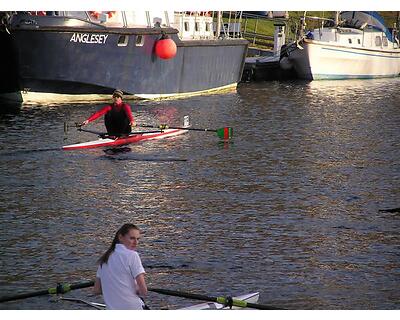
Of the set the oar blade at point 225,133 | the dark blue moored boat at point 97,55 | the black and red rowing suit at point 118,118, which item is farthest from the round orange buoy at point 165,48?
the black and red rowing suit at point 118,118

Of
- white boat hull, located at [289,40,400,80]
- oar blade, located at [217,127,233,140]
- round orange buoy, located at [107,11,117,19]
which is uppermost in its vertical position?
round orange buoy, located at [107,11,117,19]

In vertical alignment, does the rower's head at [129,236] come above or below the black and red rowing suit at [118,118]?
above

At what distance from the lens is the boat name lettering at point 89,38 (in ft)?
127

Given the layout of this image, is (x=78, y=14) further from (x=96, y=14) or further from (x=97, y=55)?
(x=97, y=55)

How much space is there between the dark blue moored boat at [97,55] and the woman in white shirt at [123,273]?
89.2 ft

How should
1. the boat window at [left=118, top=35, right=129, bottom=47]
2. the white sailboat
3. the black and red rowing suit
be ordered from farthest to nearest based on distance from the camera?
the white sailboat < the boat window at [left=118, top=35, right=129, bottom=47] < the black and red rowing suit

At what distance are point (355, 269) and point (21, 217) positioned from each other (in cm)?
688

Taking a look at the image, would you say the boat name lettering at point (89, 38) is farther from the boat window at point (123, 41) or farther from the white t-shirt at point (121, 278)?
the white t-shirt at point (121, 278)

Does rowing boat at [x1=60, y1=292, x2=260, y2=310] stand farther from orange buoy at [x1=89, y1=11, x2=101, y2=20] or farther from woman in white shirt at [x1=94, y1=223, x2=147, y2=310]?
orange buoy at [x1=89, y1=11, x2=101, y2=20]

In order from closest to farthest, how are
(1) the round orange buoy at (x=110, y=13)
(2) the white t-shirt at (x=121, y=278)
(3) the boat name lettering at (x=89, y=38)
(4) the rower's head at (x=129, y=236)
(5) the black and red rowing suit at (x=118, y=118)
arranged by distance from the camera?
(4) the rower's head at (x=129, y=236)
(2) the white t-shirt at (x=121, y=278)
(5) the black and red rowing suit at (x=118, y=118)
(3) the boat name lettering at (x=89, y=38)
(1) the round orange buoy at (x=110, y=13)

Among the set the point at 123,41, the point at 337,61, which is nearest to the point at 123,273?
the point at 123,41

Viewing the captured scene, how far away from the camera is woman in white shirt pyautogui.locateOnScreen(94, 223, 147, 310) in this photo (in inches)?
453

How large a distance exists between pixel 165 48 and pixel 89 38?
10.7 ft

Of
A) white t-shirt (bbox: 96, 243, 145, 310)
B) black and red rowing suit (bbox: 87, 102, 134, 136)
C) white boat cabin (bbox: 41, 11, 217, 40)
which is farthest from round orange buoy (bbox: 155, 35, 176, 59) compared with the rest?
white t-shirt (bbox: 96, 243, 145, 310)
